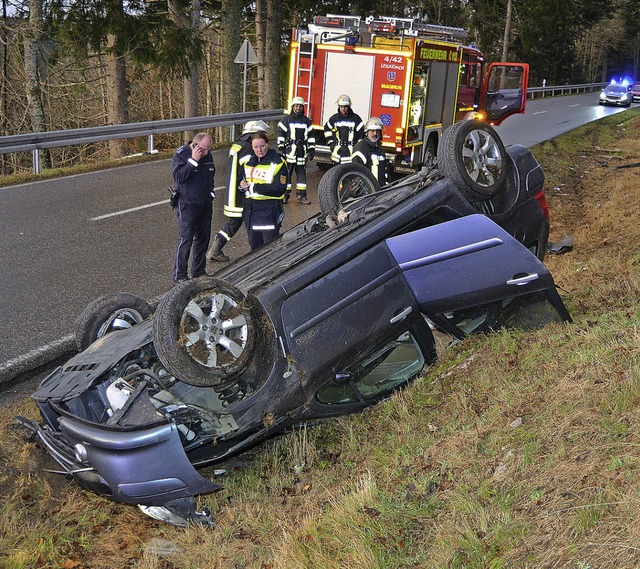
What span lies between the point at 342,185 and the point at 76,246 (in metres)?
3.77

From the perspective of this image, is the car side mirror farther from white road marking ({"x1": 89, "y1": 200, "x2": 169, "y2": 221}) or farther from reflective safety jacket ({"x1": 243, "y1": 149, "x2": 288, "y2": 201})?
white road marking ({"x1": 89, "y1": 200, "x2": 169, "y2": 221})

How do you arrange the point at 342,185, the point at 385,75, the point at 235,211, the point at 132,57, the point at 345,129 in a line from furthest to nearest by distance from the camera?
the point at 132,57 < the point at 385,75 < the point at 345,129 < the point at 235,211 < the point at 342,185

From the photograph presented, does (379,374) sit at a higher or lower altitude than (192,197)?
lower

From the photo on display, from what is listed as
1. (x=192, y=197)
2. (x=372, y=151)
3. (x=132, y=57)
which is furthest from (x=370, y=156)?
(x=132, y=57)

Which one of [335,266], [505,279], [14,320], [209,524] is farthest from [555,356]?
[14,320]

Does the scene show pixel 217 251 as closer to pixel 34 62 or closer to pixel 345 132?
pixel 345 132

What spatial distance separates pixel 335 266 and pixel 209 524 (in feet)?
4.81

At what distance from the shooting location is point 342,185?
6137mm

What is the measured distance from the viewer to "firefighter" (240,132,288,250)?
716cm

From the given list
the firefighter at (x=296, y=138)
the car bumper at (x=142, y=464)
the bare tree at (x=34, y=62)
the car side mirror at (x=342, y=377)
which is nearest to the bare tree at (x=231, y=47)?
the bare tree at (x=34, y=62)

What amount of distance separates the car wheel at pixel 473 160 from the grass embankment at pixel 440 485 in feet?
→ 3.13

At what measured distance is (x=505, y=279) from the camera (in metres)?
4.37

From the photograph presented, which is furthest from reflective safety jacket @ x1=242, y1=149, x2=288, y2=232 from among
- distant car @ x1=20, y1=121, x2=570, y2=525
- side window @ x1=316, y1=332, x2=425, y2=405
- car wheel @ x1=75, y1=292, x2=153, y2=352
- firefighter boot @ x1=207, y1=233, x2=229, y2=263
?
side window @ x1=316, y1=332, x2=425, y2=405

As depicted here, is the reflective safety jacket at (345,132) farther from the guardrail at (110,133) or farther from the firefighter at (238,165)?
the guardrail at (110,133)
